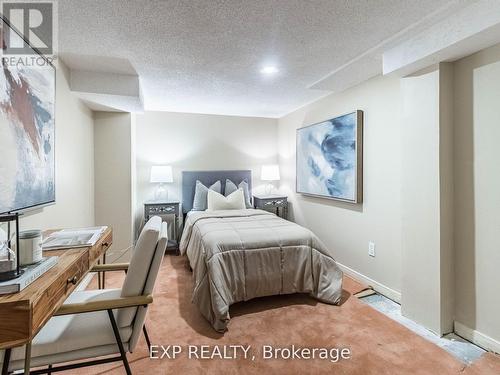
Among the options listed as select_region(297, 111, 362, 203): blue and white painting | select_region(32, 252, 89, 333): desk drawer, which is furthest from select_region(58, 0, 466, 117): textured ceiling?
select_region(32, 252, 89, 333): desk drawer

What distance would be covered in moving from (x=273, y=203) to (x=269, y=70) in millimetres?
2346

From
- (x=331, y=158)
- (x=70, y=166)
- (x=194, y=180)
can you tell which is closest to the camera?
(x=70, y=166)

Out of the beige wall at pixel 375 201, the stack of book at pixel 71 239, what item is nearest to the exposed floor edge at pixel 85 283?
the stack of book at pixel 71 239

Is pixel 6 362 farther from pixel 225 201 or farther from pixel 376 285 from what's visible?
pixel 225 201

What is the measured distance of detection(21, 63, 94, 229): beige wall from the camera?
2179 millimetres

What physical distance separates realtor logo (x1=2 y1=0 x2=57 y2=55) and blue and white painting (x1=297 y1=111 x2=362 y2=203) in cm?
279

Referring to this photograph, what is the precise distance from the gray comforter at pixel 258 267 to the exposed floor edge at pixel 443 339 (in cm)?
46

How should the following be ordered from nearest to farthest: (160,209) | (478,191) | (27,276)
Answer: (27,276) < (478,191) < (160,209)

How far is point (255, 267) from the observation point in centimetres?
244

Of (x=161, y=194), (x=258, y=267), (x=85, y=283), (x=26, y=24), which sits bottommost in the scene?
(x=85, y=283)

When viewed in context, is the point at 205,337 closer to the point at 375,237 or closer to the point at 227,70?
the point at 375,237

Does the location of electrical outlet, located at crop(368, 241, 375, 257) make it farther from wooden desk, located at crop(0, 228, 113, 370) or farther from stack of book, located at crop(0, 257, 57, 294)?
stack of book, located at crop(0, 257, 57, 294)

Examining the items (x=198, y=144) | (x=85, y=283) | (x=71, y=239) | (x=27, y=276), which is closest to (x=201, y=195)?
(x=198, y=144)

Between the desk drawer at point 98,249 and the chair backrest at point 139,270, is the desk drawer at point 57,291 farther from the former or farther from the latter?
the chair backrest at point 139,270
